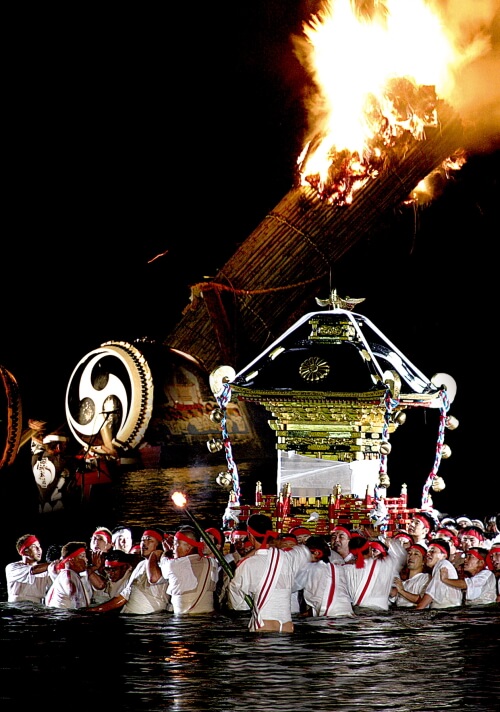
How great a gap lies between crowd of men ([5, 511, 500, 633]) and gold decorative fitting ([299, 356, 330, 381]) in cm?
362

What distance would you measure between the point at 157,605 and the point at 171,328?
13.0m

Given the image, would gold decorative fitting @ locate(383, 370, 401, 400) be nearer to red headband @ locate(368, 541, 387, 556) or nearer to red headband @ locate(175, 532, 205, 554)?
red headband @ locate(368, 541, 387, 556)

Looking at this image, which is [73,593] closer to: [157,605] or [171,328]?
[157,605]

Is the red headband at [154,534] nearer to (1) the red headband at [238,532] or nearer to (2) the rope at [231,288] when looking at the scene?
(1) the red headband at [238,532]

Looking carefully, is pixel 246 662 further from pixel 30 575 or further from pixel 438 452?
pixel 438 452

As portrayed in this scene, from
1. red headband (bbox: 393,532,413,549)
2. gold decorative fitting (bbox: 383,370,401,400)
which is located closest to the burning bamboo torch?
red headband (bbox: 393,532,413,549)

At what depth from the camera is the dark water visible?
9.64 metres

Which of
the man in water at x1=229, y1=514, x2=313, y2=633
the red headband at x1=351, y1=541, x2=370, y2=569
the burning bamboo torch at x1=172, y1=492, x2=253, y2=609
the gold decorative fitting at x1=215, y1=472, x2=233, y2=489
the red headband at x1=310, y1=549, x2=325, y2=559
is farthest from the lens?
the gold decorative fitting at x1=215, y1=472, x2=233, y2=489

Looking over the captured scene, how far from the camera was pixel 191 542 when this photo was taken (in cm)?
1327

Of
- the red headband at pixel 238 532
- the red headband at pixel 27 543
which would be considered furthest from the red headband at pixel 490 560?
the red headband at pixel 27 543

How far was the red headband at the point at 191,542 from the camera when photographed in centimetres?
1317

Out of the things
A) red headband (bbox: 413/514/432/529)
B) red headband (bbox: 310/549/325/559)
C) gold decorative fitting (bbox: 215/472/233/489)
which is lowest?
red headband (bbox: 310/549/325/559)

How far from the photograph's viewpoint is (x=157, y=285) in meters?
27.5

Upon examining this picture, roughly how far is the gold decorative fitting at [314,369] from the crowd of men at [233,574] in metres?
3.62
